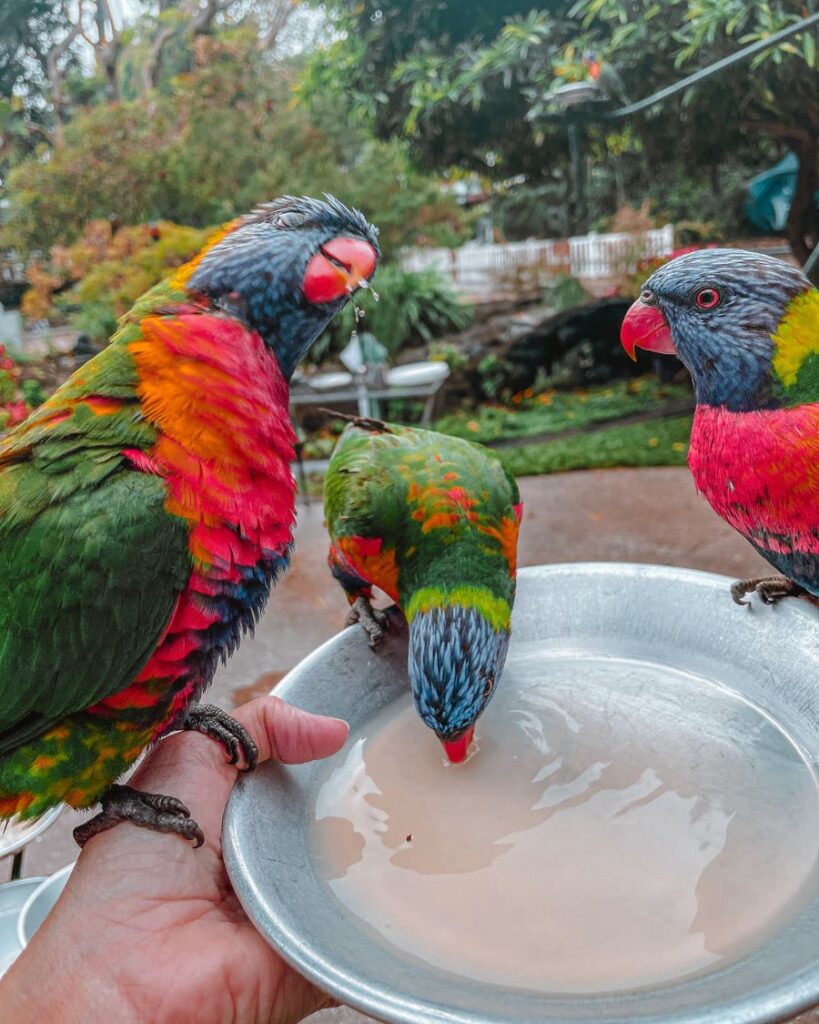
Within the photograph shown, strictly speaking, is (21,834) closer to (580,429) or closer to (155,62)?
(580,429)

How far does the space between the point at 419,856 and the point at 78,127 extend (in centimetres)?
868

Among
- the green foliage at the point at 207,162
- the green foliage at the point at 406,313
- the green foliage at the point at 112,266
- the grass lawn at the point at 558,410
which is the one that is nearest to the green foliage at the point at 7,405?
the green foliage at the point at 112,266

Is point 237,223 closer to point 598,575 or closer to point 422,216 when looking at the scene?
point 598,575

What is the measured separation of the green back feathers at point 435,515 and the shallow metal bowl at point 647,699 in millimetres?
127

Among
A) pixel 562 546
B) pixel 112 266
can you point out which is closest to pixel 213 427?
pixel 562 546

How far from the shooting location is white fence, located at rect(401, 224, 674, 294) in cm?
746

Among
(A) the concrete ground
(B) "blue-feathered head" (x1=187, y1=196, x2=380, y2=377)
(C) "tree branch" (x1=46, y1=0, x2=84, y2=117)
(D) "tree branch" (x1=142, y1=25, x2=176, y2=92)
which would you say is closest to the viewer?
(B) "blue-feathered head" (x1=187, y1=196, x2=380, y2=377)

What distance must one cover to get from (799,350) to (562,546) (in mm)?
2802

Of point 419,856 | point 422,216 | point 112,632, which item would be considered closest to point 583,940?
point 419,856

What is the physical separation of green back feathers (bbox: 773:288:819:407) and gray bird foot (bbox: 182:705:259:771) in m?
1.12

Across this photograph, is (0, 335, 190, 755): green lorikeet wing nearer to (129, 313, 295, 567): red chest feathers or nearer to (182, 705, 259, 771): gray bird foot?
(129, 313, 295, 567): red chest feathers

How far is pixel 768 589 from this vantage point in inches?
56.8

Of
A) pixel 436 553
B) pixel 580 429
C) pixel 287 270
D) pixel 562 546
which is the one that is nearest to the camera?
pixel 287 270

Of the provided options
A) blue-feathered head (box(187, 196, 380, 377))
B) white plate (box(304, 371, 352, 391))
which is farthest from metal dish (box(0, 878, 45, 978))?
white plate (box(304, 371, 352, 391))
